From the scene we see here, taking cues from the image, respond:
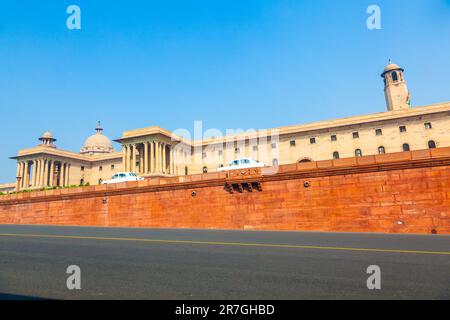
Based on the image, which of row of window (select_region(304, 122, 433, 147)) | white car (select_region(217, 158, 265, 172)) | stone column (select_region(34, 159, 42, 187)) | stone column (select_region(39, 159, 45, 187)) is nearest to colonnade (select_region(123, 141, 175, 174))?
row of window (select_region(304, 122, 433, 147))

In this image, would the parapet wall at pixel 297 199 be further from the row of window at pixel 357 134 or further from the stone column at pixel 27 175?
the stone column at pixel 27 175

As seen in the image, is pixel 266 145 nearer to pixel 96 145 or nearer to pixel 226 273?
pixel 226 273

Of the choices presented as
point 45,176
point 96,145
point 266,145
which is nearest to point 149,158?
point 266,145

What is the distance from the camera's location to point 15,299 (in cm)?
443

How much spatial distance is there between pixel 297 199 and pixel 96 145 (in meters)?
83.0

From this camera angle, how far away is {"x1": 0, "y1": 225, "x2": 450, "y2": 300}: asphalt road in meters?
4.63

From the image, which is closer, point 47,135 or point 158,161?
point 158,161

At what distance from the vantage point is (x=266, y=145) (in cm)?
4603

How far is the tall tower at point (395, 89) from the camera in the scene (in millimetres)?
52219

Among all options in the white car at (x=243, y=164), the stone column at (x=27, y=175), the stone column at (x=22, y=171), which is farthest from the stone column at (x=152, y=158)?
the stone column at (x=22, y=171)

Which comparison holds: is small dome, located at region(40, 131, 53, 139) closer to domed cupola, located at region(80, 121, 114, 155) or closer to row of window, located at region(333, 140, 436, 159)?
domed cupola, located at region(80, 121, 114, 155)

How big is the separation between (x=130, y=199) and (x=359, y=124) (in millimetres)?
32710
